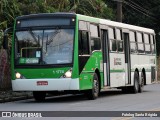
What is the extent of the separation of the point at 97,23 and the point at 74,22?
2562mm

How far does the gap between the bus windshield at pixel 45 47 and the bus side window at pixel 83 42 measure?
46cm

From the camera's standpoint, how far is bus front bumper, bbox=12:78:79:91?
2059 cm

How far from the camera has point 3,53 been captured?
2802 centimetres

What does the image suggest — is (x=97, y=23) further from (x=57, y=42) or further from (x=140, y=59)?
(x=140, y=59)

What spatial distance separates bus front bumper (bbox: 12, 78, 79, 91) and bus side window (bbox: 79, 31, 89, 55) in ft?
4.14

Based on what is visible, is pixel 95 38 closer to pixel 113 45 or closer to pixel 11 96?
pixel 113 45

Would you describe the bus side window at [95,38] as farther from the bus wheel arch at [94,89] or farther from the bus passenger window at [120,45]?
the bus passenger window at [120,45]

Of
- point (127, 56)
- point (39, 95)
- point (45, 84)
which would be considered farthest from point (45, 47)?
point (127, 56)

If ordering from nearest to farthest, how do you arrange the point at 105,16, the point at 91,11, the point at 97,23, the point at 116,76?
the point at 97,23 → the point at 116,76 → the point at 91,11 → the point at 105,16

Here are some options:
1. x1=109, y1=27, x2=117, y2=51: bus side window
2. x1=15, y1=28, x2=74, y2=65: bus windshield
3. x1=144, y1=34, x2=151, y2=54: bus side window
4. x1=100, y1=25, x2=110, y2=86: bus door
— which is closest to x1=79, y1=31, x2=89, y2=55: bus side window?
x1=15, y1=28, x2=74, y2=65: bus windshield

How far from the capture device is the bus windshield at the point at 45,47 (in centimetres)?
2084

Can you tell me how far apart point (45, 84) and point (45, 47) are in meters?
1.36

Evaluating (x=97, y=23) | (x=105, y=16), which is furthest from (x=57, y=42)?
(x=105, y=16)

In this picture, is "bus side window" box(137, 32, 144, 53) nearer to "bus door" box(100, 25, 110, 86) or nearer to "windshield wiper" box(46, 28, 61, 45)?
"bus door" box(100, 25, 110, 86)
